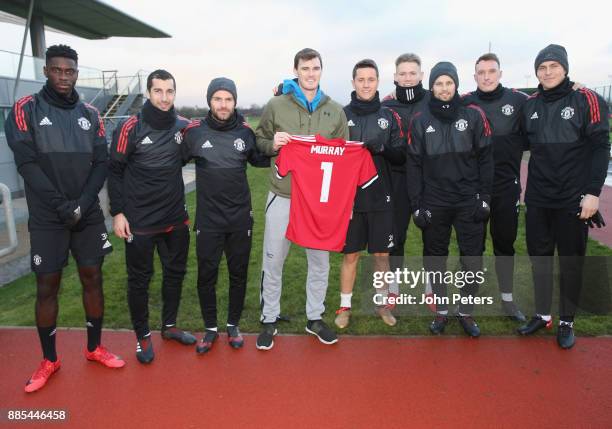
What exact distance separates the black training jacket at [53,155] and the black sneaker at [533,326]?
379 centimetres

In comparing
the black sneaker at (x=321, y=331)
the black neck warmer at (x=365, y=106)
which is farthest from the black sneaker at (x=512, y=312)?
the black neck warmer at (x=365, y=106)

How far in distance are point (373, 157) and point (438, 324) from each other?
1673mm

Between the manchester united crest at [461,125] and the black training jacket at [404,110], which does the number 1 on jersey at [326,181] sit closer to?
the black training jacket at [404,110]

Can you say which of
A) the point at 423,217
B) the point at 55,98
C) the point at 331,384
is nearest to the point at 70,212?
the point at 55,98

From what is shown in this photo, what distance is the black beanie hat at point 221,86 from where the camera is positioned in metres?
3.59

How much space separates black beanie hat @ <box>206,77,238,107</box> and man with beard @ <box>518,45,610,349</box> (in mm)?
2564

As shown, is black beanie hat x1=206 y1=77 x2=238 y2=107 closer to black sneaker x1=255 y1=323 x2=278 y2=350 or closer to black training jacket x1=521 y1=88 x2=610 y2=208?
black sneaker x1=255 y1=323 x2=278 y2=350

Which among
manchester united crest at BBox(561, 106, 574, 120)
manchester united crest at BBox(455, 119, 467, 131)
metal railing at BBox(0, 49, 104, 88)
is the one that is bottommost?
manchester united crest at BBox(455, 119, 467, 131)

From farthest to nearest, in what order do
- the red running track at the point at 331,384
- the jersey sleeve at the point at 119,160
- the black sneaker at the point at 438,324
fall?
the black sneaker at the point at 438,324, the jersey sleeve at the point at 119,160, the red running track at the point at 331,384

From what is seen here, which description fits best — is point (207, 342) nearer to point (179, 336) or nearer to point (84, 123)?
point (179, 336)

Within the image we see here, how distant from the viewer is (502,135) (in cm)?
422

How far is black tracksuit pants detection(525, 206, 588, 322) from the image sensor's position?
3932mm

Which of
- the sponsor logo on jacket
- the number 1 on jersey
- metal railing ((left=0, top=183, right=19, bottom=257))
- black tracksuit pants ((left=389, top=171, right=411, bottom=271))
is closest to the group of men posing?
the sponsor logo on jacket

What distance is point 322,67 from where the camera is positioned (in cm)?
390
